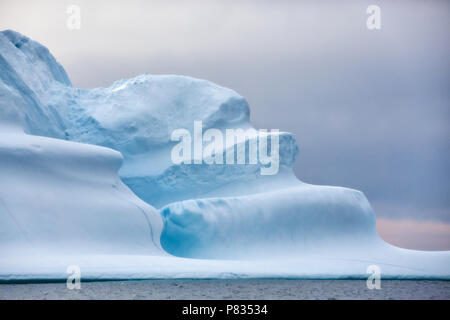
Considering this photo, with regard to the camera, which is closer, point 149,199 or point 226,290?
point 226,290

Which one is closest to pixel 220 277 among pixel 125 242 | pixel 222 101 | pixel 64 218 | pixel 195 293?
pixel 195 293

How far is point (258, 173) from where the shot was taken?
15250 millimetres

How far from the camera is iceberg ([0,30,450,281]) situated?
11516 mm

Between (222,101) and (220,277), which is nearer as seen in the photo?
(220,277)

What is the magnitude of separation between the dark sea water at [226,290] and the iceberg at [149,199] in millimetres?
260

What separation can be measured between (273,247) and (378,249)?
247 cm

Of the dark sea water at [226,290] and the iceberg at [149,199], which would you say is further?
the iceberg at [149,199]

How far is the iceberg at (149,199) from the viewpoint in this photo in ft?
37.8

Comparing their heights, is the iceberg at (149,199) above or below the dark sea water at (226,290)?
above

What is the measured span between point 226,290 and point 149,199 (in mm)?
5614

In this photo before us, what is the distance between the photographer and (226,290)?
11102mm
